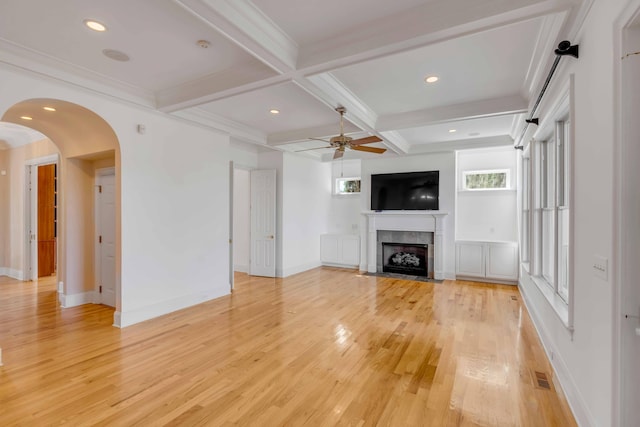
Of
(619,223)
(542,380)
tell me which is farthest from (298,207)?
(619,223)

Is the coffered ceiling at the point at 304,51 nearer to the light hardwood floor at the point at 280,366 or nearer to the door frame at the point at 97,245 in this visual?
the door frame at the point at 97,245

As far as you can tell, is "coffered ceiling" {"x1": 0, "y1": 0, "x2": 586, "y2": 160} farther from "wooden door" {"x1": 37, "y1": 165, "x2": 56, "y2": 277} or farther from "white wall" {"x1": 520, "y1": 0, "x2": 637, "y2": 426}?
"wooden door" {"x1": 37, "y1": 165, "x2": 56, "y2": 277}

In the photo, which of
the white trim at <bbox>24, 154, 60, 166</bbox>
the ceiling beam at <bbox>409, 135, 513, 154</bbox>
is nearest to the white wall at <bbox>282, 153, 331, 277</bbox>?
the ceiling beam at <bbox>409, 135, 513, 154</bbox>

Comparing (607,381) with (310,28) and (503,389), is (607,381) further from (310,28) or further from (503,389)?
(310,28)

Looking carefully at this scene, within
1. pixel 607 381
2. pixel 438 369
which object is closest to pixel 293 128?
pixel 438 369

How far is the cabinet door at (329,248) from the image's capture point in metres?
8.16

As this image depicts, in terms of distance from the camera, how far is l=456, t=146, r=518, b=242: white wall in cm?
666

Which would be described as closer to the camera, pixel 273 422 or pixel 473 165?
pixel 273 422

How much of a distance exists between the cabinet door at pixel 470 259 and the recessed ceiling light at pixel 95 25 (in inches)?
268

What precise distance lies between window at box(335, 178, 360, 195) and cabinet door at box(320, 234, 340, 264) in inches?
52.9

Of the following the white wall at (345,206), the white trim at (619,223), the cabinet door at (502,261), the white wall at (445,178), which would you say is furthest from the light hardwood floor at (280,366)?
the white wall at (345,206)

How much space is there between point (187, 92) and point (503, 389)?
4569 mm

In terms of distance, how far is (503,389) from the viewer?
8.36 ft

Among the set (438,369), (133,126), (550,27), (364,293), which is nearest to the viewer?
(550,27)
